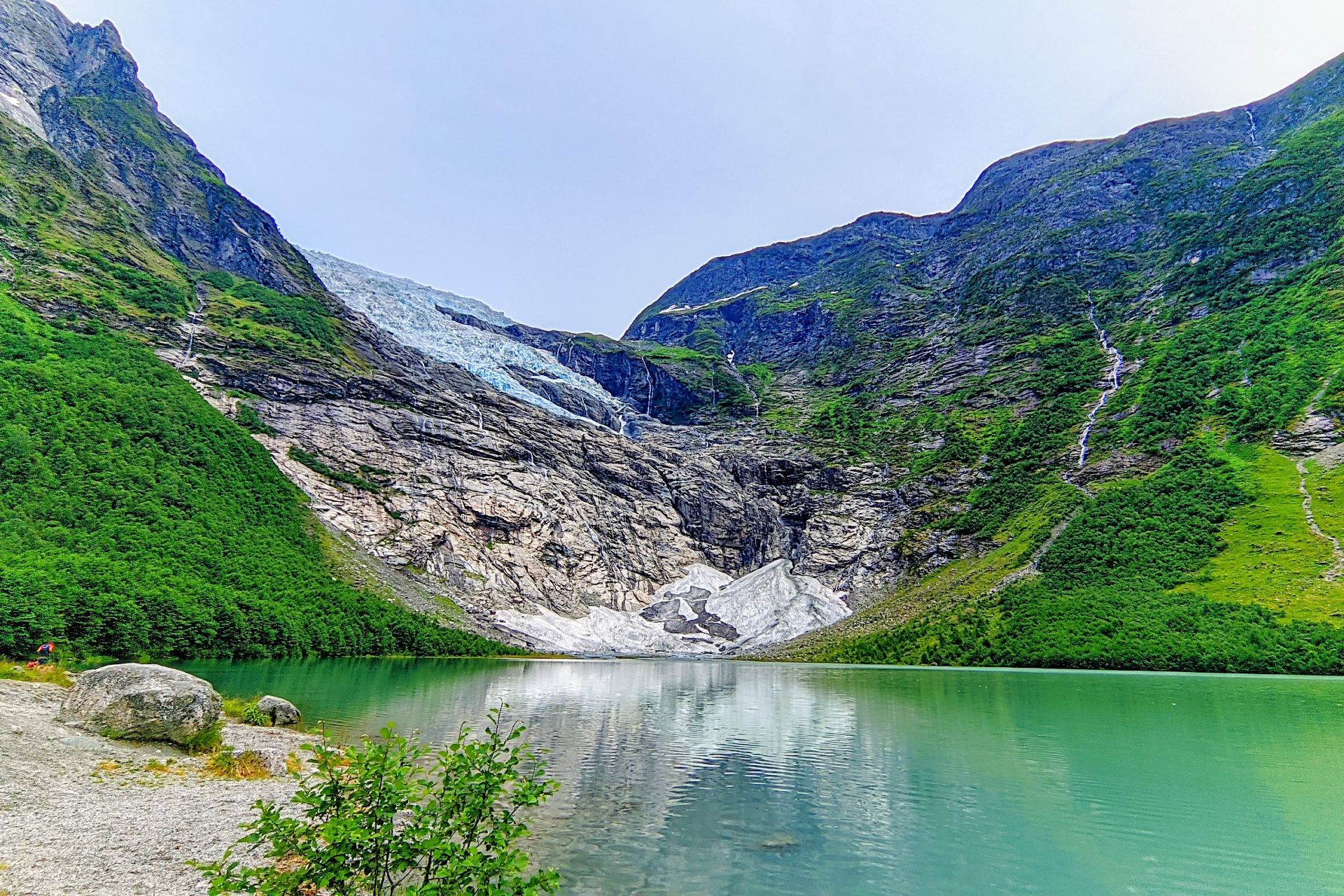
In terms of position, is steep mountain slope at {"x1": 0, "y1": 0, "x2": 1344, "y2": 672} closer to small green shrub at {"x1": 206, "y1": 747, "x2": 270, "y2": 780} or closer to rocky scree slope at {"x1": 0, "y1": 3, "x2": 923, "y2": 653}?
rocky scree slope at {"x1": 0, "y1": 3, "x2": 923, "y2": 653}

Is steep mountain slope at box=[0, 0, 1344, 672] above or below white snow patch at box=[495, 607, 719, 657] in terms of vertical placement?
above

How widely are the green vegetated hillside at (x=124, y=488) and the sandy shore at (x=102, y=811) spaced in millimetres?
35456

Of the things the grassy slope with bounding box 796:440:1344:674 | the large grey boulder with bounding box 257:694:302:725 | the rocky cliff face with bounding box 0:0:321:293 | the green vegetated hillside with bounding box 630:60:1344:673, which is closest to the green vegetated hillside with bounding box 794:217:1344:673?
the grassy slope with bounding box 796:440:1344:674

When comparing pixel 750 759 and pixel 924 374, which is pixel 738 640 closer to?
pixel 924 374

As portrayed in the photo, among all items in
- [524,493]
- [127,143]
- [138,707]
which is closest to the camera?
[138,707]

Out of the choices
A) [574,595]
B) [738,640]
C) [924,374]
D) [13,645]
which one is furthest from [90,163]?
[924,374]

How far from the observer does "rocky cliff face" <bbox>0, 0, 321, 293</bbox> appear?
157 metres

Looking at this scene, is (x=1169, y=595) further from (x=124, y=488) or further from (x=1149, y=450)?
(x=124, y=488)

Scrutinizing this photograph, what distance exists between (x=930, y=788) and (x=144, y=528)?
3341 inches

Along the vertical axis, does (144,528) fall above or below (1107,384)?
below

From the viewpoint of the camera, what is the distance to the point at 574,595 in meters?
140

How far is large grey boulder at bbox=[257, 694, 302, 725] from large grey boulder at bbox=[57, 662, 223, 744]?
305 inches

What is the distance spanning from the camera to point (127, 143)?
167250 millimetres

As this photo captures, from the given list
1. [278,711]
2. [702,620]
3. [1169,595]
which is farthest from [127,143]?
[1169,595]
